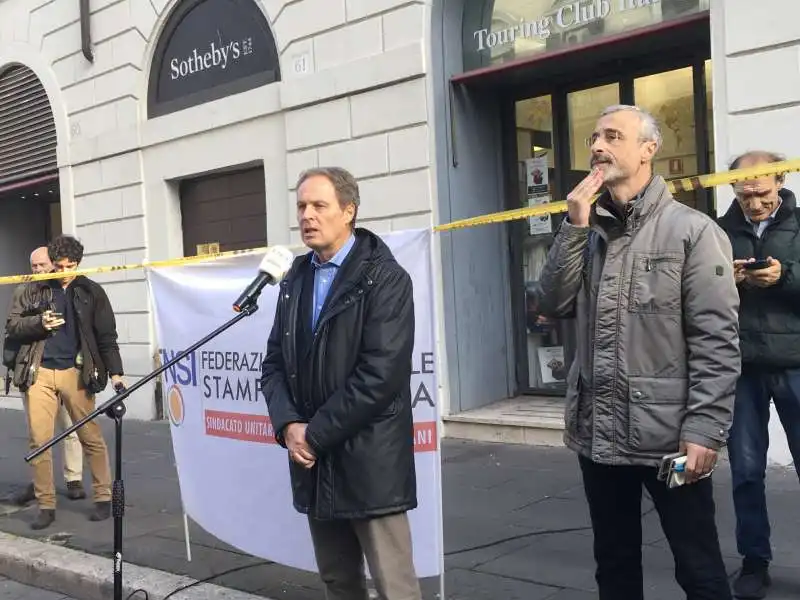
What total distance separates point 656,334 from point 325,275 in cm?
119

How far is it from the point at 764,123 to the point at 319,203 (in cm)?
439

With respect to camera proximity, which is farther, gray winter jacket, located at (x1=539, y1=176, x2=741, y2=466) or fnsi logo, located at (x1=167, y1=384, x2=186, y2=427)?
fnsi logo, located at (x1=167, y1=384, x2=186, y2=427)

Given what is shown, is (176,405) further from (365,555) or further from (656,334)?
(656,334)

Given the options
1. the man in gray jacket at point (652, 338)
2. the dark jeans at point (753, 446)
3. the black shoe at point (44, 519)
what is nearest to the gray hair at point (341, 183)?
the man in gray jacket at point (652, 338)

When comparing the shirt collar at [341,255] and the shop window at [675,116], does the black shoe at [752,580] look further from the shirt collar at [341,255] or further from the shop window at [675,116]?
the shop window at [675,116]

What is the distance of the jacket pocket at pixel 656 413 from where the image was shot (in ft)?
8.78

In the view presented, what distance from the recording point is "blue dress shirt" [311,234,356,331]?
3191 mm

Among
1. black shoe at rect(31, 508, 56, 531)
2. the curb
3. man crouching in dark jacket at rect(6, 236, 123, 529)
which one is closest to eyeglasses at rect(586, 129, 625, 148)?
the curb

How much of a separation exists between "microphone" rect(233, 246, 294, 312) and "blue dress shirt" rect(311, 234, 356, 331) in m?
0.33

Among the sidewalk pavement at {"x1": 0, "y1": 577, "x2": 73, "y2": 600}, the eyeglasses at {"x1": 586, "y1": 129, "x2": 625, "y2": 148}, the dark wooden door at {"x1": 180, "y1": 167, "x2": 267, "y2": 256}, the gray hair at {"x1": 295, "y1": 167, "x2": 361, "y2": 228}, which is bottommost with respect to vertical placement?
the sidewalk pavement at {"x1": 0, "y1": 577, "x2": 73, "y2": 600}

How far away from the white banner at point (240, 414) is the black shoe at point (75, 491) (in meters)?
2.26

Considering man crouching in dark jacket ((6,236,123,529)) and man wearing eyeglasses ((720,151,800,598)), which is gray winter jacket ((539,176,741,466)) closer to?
man wearing eyeglasses ((720,151,800,598))

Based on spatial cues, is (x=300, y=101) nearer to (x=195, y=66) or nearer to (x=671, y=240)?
(x=195, y=66)

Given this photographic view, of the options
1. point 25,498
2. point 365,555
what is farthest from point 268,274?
point 25,498
